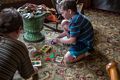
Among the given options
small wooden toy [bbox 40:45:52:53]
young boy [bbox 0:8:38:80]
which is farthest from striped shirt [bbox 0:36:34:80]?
small wooden toy [bbox 40:45:52:53]

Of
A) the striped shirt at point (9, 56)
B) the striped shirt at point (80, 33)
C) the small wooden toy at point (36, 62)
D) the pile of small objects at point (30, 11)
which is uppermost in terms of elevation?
the striped shirt at point (9, 56)

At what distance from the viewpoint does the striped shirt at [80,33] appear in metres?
2.03

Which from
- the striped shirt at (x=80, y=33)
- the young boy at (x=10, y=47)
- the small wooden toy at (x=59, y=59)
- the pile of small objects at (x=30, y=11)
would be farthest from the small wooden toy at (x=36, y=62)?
the young boy at (x=10, y=47)

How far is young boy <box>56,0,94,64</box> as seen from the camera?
2023mm

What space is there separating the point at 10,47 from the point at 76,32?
92 centimetres

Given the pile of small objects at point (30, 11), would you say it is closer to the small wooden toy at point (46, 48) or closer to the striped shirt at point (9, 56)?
the small wooden toy at point (46, 48)

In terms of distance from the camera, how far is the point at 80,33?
6.83ft

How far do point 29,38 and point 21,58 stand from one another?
3.84 feet

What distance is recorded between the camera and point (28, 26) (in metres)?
2.41

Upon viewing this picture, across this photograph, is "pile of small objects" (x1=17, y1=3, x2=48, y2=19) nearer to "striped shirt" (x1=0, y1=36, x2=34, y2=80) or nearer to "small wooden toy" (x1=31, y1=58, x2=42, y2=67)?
"small wooden toy" (x1=31, y1=58, x2=42, y2=67)

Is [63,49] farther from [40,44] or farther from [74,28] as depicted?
[74,28]

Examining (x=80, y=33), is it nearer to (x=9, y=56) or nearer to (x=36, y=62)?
(x=36, y=62)

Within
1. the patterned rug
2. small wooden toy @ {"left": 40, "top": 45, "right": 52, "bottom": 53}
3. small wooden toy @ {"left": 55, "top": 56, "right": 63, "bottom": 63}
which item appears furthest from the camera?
small wooden toy @ {"left": 40, "top": 45, "right": 52, "bottom": 53}

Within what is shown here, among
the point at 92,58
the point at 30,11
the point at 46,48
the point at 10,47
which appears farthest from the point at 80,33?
the point at 10,47
